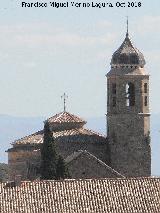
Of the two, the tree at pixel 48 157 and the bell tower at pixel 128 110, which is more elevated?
the bell tower at pixel 128 110

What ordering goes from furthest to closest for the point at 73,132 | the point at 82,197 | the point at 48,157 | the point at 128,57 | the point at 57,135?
the point at 128,57 → the point at 73,132 → the point at 57,135 → the point at 48,157 → the point at 82,197

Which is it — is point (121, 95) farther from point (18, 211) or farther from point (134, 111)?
point (18, 211)

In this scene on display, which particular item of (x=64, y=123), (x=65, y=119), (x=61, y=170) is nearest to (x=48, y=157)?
(x=61, y=170)

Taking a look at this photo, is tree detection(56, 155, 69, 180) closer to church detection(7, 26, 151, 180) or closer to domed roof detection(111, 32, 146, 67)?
church detection(7, 26, 151, 180)

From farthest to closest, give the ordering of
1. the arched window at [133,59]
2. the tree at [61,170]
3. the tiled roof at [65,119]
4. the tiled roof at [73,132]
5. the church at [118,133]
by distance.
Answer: the arched window at [133,59] < the tiled roof at [65,119] < the tiled roof at [73,132] < the church at [118,133] < the tree at [61,170]

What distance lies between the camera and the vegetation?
214 feet

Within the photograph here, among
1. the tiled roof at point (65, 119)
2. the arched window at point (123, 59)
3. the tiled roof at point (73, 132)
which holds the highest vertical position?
the arched window at point (123, 59)

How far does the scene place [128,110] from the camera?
75.8 m

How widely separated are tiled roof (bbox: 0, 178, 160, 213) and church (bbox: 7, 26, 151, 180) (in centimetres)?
1792

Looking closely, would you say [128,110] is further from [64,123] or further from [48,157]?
[48,157]

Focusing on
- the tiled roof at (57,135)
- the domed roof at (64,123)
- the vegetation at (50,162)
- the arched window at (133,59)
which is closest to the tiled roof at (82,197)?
the vegetation at (50,162)

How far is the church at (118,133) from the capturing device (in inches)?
2904

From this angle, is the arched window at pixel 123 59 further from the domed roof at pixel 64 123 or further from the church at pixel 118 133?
the domed roof at pixel 64 123

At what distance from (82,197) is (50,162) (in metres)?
13.7
